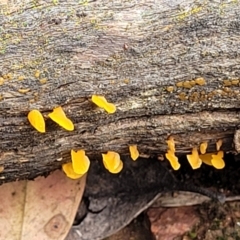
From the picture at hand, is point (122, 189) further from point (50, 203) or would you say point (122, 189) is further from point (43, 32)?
point (43, 32)

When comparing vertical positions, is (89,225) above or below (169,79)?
below

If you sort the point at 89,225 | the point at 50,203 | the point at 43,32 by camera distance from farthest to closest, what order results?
the point at 89,225, the point at 50,203, the point at 43,32

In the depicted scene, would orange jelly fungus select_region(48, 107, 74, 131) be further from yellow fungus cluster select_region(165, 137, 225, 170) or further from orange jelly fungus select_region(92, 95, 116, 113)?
yellow fungus cluster select_region(165, 137, 225, 170)

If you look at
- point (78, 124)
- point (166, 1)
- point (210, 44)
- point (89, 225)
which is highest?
point (166, 1)

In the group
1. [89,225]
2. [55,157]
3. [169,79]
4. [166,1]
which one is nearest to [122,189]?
[89,225]

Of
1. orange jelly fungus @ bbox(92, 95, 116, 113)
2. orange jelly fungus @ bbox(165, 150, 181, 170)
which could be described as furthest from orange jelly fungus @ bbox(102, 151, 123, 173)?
orange jelly fungus @ bbox(92, 95, 116, 113)

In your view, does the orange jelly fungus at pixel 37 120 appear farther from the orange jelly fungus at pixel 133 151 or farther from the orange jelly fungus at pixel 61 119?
the orange jelly fungus at pixel 133 151

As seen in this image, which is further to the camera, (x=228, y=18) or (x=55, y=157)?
(x=55, y=157)

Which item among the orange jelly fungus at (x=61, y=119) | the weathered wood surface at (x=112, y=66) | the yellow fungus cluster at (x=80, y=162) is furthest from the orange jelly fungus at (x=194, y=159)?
the orange jelly fungus at (x=61, y=119)
